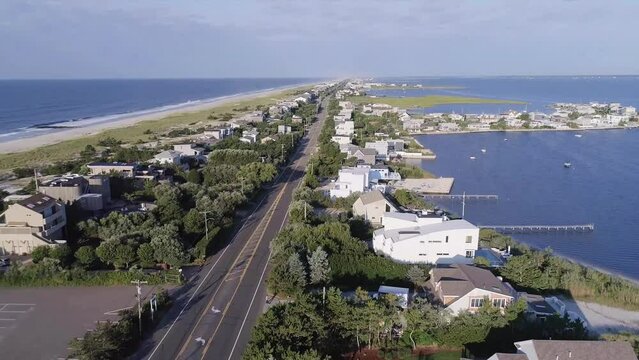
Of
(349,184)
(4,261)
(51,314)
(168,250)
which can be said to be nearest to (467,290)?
(168,250)

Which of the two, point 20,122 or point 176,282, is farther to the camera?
point 20,122

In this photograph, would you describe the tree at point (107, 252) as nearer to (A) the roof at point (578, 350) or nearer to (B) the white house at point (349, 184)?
(B) the white house at point (349, 184)

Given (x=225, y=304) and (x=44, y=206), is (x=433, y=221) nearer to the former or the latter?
(x=225, y=304)

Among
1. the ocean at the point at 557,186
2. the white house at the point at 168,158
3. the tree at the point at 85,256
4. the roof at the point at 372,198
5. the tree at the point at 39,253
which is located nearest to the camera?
the tree at the point at 85,256

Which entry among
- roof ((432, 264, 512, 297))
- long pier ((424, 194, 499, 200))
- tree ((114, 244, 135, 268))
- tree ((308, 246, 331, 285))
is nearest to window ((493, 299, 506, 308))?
roof ((432, 264, 512, 297))

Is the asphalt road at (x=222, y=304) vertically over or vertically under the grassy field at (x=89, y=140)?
under

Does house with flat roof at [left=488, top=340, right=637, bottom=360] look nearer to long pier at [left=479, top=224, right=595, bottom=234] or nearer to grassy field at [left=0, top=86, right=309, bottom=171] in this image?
long pier at [left=479, top=224, right=595, bottom=234]

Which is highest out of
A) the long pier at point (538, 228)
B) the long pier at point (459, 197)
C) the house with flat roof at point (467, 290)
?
the house with flat roof at point (467, 290)

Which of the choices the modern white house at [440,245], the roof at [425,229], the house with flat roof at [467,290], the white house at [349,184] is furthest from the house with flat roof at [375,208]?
the house with flat roof at [467,290]

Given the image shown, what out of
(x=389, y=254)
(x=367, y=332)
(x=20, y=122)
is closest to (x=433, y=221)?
(x=389, y=254)
